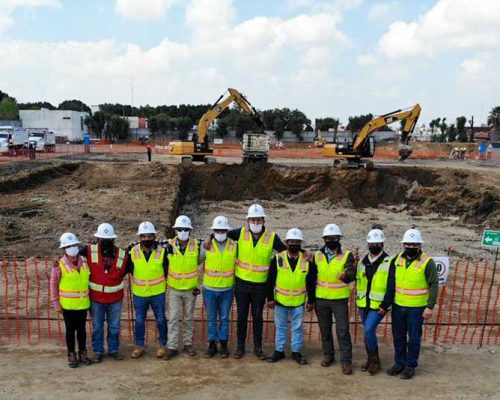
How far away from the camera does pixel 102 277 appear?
632cm

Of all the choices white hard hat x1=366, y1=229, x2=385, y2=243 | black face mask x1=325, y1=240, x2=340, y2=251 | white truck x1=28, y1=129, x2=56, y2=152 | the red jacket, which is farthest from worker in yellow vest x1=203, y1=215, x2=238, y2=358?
white truck x1=28, y1=129, x2=56, y2=152

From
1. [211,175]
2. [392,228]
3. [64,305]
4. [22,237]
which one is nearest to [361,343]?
[64,305]

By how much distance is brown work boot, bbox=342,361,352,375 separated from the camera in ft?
20.4

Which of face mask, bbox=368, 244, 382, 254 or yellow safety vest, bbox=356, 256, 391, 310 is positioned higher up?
face mask, bbox=368, 244, 382, 254

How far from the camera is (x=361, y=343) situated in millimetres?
7473

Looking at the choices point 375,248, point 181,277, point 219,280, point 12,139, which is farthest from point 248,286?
point 12,139

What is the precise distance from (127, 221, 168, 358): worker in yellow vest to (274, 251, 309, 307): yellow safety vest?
4.96 ft

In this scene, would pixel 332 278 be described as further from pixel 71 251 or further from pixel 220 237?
pixel 71 251

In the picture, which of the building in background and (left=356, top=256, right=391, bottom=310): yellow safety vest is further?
the building in background

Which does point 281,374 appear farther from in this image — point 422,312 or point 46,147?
point 46,147

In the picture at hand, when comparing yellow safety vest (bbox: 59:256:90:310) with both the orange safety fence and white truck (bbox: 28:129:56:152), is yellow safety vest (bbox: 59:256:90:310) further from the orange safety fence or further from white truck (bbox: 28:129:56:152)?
white truck (bbox: 28:129:56:152)

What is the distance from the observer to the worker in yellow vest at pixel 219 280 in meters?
6.55

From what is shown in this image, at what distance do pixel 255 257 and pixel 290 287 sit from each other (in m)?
0.59

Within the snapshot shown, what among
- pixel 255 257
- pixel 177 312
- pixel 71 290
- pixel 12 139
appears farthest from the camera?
pixel 12 139
